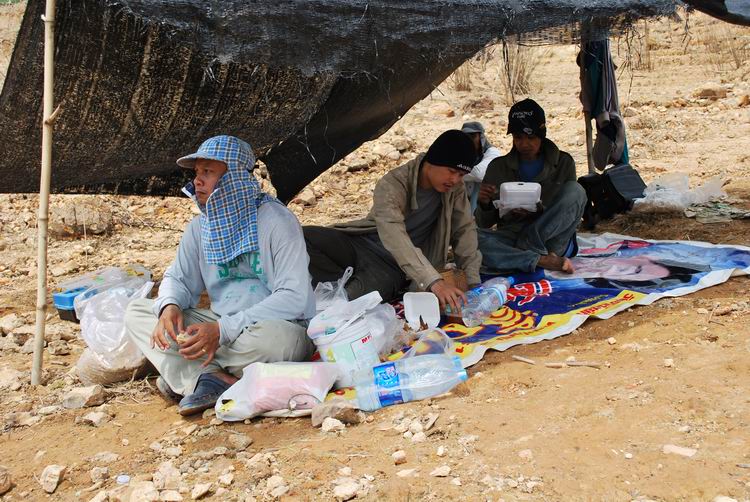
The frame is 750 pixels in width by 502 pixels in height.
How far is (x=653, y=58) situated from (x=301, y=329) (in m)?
11.0

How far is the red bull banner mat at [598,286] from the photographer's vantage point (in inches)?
147

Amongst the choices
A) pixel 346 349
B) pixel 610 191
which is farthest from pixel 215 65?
pixel 610 191

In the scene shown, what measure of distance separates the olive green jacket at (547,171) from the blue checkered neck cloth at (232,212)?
206cm

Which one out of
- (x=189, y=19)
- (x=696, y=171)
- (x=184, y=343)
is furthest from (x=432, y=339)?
(x=696, y=171)

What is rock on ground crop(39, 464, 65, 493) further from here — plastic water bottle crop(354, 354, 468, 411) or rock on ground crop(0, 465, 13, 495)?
plastic water bottle crop(354, 354, 468, 411)

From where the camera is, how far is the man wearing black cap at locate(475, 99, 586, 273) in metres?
4.65

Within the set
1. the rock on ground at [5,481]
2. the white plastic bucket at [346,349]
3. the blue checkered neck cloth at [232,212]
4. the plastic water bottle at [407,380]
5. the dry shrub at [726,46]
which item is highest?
the dry shrub at [726,46]

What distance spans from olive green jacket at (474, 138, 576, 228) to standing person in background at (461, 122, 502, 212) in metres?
0.20

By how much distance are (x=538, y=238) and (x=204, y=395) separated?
7.96 ft

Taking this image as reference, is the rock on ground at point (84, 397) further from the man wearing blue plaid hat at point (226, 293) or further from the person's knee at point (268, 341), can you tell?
the person's knee at point (268, 341)

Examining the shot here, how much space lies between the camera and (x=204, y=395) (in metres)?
3.11

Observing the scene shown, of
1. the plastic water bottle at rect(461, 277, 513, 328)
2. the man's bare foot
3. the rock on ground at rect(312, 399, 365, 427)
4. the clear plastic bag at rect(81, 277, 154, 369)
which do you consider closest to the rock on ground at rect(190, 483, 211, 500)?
the rock on ground at rect(312, 399, 365, 427)

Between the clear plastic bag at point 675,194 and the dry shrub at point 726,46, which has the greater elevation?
the dry shrub at point 726,46

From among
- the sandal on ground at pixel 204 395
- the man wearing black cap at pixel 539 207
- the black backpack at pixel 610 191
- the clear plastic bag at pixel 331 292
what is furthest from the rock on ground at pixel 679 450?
the black backpack at pixel 610 191
